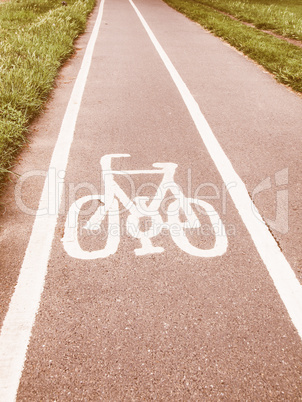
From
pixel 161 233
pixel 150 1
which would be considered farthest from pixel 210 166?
pixel 150 1

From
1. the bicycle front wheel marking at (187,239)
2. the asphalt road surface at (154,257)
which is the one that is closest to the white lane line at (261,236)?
the asphalt road surface at (154,257)

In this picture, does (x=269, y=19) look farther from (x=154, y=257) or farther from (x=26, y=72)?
(x=154, y=257)

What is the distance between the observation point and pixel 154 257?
271cm

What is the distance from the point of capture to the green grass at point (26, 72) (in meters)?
4.39

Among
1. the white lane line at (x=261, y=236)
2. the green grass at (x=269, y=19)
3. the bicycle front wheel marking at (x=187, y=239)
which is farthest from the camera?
the green grass at (x=269, y=19)

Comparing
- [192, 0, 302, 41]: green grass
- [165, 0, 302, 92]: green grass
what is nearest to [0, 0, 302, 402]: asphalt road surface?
[165, 0, 302, 92]: green grass

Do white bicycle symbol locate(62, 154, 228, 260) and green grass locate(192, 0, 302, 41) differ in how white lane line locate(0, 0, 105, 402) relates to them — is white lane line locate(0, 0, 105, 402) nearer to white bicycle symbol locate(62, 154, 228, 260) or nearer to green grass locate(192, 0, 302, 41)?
white bicycle symbol locate(62, 154, 228, 260)

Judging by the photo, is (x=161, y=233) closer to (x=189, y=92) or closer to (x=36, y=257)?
(x=36, y=257)

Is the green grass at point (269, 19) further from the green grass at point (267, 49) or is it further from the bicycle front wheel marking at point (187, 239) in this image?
the bicycle front wheel marking at point (187, 239)

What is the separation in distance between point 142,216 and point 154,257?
566 mm

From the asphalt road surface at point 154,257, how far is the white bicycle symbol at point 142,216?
0.02m

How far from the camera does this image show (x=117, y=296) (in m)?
2.38

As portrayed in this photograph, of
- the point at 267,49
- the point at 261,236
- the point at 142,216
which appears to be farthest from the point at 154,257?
the point at 267,49

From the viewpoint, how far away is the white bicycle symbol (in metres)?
2.79
